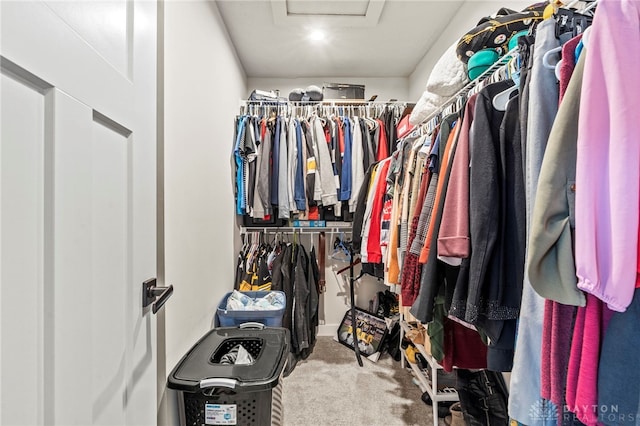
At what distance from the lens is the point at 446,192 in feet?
2.82

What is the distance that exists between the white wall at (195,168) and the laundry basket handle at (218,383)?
0.71 feet

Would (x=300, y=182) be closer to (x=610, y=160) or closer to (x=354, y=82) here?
(x=354, y=82)

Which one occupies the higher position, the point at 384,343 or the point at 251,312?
the point at 251,312

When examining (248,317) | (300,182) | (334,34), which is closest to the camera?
(248,317)

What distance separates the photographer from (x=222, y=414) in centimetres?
95

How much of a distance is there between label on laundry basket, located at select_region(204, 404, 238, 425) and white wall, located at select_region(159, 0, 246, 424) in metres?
0.25

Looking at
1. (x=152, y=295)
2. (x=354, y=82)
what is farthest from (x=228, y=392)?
(x=354, y=82)

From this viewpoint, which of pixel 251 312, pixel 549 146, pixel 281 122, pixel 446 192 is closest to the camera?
pixel 549 146

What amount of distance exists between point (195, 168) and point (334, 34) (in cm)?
159

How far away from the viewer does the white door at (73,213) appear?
0.36 meters

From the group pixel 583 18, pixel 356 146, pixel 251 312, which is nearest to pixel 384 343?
pixel 251 312

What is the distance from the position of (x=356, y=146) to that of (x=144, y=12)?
1.78 metres

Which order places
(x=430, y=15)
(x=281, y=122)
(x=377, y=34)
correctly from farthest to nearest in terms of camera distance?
(x=281, y=122) → (x=377, y=34) → (x=430, y=15)

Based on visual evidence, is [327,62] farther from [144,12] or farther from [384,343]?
[384,343]
